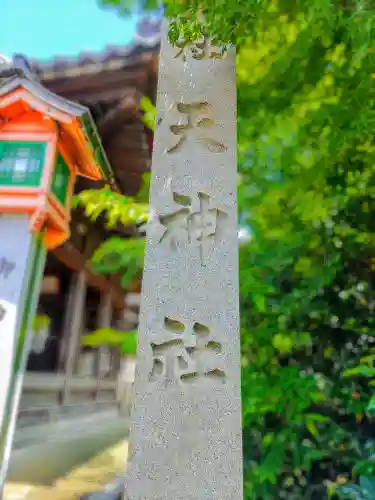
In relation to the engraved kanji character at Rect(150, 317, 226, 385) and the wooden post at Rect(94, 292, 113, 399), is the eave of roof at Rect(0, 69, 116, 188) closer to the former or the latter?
the engraved kanji character at Rect(150, 317, 226, 385)

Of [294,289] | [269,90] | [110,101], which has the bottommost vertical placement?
[294,289]

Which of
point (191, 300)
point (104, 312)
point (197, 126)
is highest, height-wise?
point (197, 126)

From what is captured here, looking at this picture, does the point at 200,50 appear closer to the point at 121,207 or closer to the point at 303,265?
the point at 121,207

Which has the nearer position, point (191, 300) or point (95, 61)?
point (191, 300)

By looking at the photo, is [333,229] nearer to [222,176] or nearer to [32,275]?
[222,176]

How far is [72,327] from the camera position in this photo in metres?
5.84

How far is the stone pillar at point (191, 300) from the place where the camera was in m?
1.45

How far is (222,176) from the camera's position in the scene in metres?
1.88

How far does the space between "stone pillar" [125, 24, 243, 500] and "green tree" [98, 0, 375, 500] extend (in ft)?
1.85

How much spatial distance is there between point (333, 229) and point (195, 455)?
6.30ft

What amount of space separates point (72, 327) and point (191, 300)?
4.63 metres

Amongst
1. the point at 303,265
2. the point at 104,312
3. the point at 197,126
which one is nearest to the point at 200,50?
the point at 197,126

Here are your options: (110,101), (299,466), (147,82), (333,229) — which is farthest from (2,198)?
(299,466)

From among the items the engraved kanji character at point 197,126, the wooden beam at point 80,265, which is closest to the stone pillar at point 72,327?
the wooden beam at point 80,265
